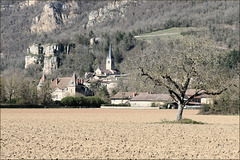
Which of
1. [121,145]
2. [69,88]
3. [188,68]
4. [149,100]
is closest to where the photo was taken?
[121,145]

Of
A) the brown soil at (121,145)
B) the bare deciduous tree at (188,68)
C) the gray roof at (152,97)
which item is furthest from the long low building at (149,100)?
the brown soil at (121,145)

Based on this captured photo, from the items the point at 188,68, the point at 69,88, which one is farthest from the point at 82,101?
the point at 188,68

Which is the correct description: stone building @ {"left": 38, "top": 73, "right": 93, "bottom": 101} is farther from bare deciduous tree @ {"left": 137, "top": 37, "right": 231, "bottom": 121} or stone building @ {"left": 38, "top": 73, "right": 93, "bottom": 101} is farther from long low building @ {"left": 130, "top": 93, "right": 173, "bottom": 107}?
bare deciduous tree @ {"left": 137, "top": 37, "right": 231, "bottom": 121}

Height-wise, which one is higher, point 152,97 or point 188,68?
point 188,68

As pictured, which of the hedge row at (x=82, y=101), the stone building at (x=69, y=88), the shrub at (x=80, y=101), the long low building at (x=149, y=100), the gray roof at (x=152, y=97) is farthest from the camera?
the stone building at (x=69, y=88)

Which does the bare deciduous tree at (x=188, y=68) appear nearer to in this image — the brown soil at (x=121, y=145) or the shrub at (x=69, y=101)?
the brown soil at (x=121, y=145)

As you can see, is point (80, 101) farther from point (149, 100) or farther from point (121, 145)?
point (121, 145)

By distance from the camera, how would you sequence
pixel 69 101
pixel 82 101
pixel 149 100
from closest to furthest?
pixel 69 101
pixel 82 101
pixel 149 100

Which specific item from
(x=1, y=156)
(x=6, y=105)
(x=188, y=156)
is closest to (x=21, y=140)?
(x=1, y=156)

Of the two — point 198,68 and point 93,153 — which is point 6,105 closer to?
point 198,68

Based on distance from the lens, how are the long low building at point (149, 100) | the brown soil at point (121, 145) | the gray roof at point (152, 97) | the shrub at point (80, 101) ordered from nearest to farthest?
the brown soil at point (121, 145)
the shrub at point (80, 101)
the long low building at point (149, 100)
the gray roof at point (152, 97)

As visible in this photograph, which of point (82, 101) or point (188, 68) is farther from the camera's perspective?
point (82, 101)

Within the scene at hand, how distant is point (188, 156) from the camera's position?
2147cm

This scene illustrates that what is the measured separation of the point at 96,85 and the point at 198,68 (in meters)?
114
